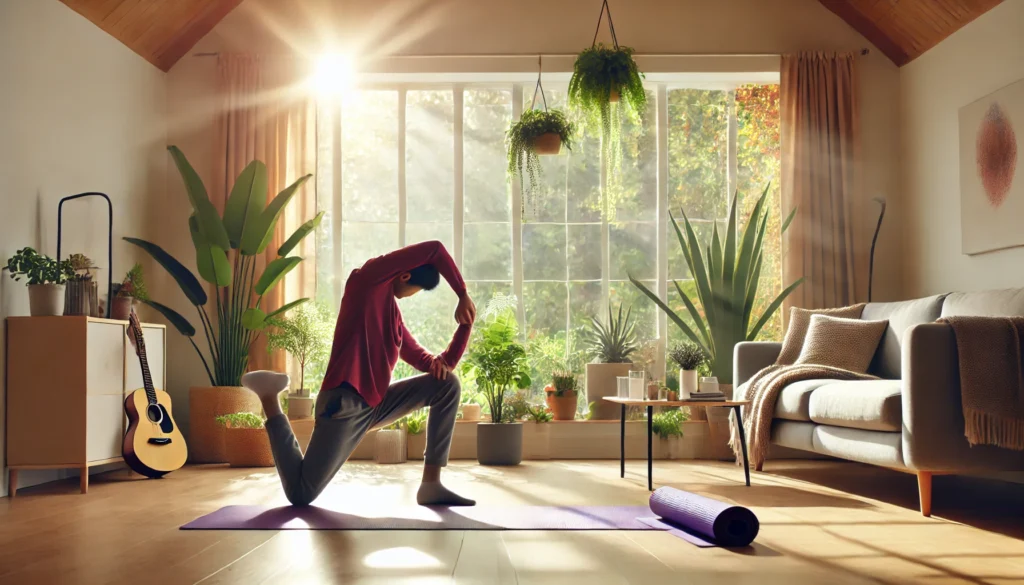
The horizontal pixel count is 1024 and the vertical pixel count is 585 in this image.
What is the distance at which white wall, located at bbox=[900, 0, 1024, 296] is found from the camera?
4.89 m

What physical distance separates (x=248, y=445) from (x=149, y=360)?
2.39 feet

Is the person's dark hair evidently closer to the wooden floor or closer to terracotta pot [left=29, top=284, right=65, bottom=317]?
the wooden floor

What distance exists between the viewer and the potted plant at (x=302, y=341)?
18.9 ft

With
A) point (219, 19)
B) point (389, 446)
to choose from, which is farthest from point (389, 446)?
point (219, 19)

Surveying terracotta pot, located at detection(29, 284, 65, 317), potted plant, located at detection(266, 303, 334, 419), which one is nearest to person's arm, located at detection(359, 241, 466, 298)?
terracotta pot, located at detection(29, 284, 65, 317)

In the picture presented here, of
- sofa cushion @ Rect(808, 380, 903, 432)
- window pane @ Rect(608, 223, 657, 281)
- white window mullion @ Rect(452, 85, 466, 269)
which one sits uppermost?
white window mullion @ Rect(452, 85, 466, 269)

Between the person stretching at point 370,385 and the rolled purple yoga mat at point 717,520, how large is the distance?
3.08 feet

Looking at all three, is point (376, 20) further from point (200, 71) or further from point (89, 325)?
point (89, 325)

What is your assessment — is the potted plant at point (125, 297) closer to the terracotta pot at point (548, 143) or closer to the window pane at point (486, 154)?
the window pane at point (486, 154)

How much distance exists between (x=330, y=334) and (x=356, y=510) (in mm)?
2578

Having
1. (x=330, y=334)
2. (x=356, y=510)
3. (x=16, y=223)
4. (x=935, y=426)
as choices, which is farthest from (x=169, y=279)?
(x=935, y=426)

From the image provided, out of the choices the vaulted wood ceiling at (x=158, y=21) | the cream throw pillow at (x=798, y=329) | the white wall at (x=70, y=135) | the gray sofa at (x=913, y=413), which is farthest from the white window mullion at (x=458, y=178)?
the gray sofa at (x=913, y=413)

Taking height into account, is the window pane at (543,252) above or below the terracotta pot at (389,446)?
above

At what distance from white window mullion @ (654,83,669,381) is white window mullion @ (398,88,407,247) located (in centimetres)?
174
